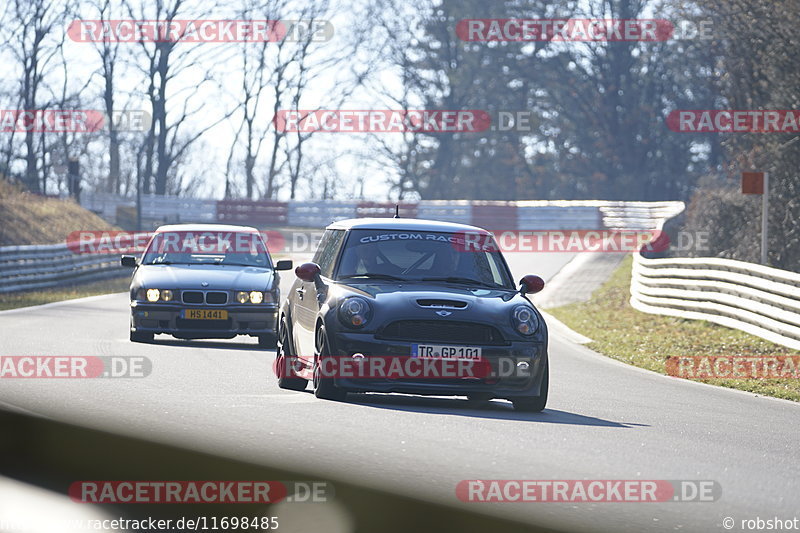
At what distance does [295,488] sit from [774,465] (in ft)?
11.6

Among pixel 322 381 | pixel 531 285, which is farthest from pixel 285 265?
pixel 322 381

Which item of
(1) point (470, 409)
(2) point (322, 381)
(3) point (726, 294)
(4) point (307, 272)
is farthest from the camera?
(3) point (726, 294)

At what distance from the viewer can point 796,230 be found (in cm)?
2892

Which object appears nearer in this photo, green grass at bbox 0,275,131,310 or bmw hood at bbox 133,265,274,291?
bmw hood at bbox 133,265,274,291

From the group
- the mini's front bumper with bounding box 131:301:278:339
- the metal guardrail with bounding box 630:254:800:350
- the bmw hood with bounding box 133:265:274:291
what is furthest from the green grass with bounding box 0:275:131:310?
the metal guardrail with bounding box 630:254:800:350

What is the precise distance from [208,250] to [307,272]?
24.0ft

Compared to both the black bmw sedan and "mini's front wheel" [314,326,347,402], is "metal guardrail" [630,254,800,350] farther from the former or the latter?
"mini's front wheel" [314,326,347,402]

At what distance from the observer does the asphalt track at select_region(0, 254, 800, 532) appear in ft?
25.2

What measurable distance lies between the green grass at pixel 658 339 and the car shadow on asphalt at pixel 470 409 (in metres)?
3.97

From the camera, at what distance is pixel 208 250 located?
19172 mm

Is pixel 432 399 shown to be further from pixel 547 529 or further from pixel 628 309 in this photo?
pixel 628 309

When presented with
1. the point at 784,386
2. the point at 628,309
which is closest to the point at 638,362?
the point at 784,386

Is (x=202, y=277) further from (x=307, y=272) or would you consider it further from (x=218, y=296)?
(x=307, y=272)

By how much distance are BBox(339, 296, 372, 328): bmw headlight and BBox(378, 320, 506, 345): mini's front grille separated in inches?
7.1
